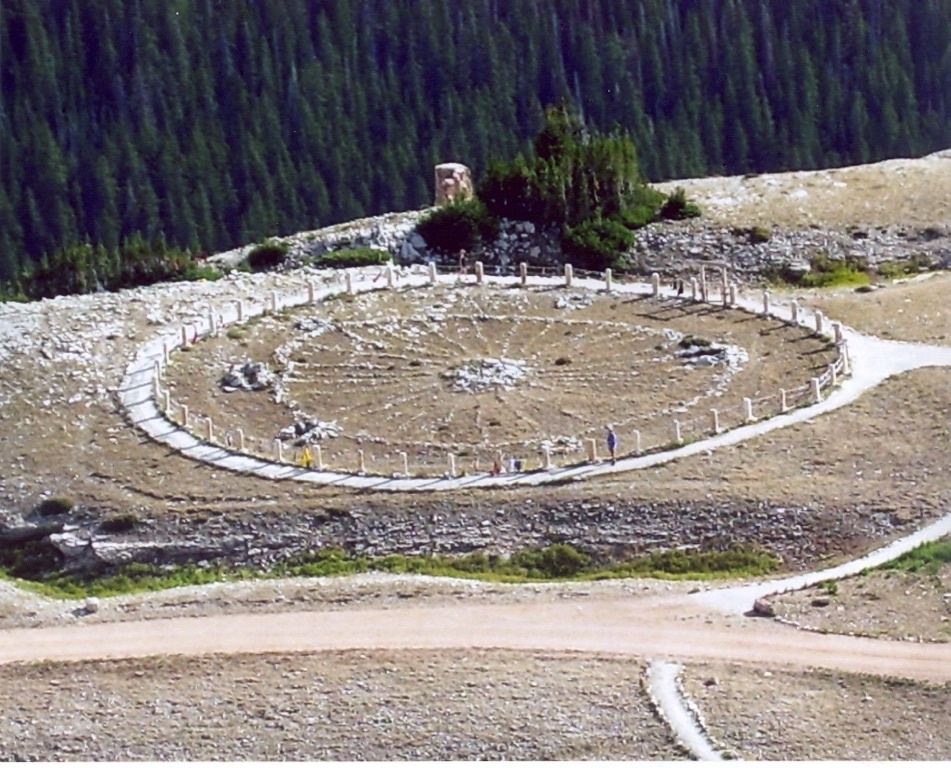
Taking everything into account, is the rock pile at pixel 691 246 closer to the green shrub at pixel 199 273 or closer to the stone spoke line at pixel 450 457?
the green shrub at pixel 199 273

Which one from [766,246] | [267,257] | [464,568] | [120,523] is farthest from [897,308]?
[120,523]

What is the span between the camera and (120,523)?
257 ft

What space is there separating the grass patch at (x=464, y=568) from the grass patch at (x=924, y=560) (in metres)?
4.43

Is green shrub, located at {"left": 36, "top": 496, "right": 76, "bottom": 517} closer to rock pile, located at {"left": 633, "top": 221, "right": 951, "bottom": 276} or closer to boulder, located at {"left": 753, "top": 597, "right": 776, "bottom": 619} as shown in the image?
boulder, located at {"left": 753, "top": 597, "right": 776, "bottom": 619}

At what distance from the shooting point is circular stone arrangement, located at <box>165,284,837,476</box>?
8356 cm

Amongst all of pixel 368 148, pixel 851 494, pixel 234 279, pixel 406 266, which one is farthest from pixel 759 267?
pixel 368 148

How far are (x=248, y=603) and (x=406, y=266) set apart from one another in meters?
42.1

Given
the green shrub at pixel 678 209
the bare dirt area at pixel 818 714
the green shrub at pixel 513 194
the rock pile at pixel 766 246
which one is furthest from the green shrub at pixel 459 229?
the bare dirt area at pixel 818 714

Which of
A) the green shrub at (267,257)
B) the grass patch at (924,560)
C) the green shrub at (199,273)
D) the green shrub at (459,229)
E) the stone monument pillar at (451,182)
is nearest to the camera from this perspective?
the grass patch at (924,560)

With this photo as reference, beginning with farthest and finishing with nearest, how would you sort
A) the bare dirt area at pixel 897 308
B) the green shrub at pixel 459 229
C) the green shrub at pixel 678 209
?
the green shrub at pixel 678 209 → the green shrub at pixel 459 229 → the bare dirt area at pixel 897 308

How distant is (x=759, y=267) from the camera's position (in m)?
110

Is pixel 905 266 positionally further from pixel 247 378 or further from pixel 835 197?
pixel 247 378

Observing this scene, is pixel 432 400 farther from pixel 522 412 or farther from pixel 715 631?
pixel 715 631

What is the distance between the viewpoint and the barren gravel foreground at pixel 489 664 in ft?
198
